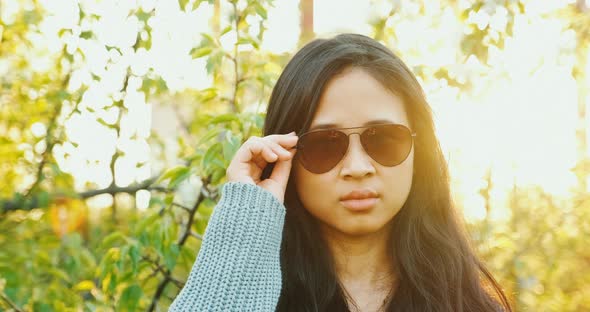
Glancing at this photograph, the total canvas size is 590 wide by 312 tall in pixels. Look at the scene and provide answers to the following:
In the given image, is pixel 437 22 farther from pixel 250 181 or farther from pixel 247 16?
pixel 250 181

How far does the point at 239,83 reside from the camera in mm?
2266

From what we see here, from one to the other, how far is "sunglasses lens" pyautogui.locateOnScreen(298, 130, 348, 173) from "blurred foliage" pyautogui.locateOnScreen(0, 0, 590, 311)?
31cm

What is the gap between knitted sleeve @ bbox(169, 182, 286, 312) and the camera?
1.43 m

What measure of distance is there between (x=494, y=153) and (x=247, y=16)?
4.54 feet

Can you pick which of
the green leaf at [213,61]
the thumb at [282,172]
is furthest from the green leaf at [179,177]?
the thumb at [282,172]

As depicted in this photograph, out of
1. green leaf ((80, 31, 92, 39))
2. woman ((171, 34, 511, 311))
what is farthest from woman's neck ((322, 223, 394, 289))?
green leaf ((80, 31, 92, 39))

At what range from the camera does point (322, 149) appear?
5.12 feet

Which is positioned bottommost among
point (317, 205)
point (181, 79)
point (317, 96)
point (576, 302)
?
point (576, 302)

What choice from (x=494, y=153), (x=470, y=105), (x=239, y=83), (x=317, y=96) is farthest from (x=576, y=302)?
(x=317, y=96)

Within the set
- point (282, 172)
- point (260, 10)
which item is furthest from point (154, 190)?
point (282, 172)

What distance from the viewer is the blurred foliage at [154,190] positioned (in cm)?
211

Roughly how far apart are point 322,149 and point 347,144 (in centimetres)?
6

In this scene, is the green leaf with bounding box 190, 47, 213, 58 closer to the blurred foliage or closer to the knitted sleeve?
the blurred foliage

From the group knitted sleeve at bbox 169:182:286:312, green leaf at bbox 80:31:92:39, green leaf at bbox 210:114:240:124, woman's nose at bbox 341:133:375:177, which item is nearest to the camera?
knitted sleeve at bbox 169:182:286:312
